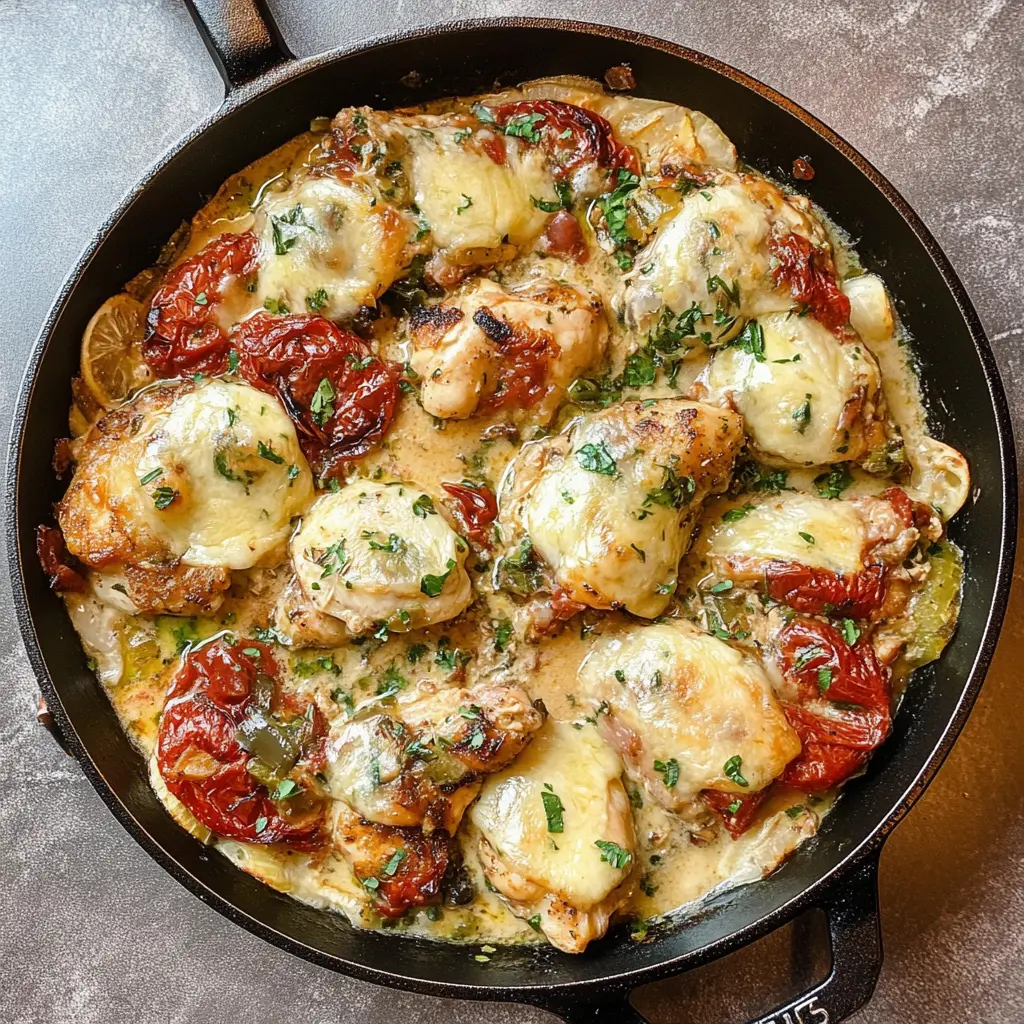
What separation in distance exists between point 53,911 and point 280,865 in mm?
1020

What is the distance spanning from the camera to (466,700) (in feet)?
9.76

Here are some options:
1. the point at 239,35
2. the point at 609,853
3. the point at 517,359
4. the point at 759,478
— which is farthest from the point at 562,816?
the point at 239,35

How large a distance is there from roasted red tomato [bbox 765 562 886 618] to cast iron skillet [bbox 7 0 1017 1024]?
369mm

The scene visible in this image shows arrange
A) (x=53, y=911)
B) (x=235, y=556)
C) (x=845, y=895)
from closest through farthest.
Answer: (x=845, y=895), (x=235, y=556), (x=53, y=911)

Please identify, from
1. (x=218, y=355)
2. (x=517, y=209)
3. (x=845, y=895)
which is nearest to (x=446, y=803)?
(x=845, y=895)

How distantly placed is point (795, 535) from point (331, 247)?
181cm

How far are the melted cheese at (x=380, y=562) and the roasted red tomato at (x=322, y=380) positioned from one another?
26 cm

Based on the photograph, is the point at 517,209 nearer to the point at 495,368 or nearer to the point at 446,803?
the point at 495,368

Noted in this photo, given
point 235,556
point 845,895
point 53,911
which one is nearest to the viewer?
point 845,895

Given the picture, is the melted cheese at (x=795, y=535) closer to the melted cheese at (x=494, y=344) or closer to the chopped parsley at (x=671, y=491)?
the chopped parsley at (x=671, y=491)

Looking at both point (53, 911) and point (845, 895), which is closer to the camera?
point (845, 895)

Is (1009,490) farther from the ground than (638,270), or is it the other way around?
(638,270)

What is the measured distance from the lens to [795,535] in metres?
3.09

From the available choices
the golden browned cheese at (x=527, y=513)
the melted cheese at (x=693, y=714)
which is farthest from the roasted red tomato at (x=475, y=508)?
the melted cheese at (x=693, y=714)
